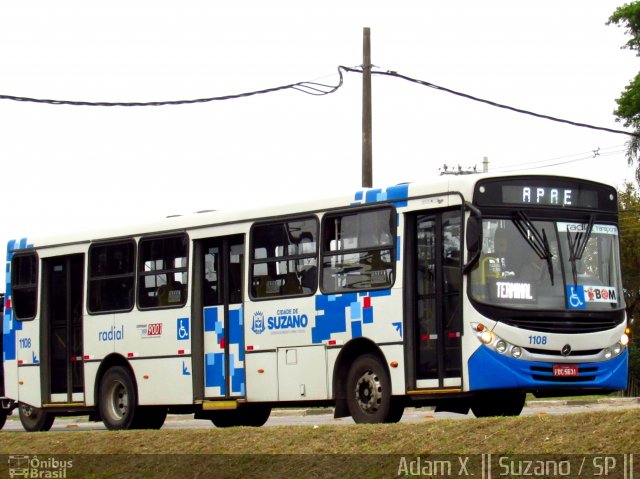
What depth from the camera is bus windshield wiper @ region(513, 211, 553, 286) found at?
15.8 meters

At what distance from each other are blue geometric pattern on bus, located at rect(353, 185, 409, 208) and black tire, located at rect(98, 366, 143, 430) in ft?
18.8

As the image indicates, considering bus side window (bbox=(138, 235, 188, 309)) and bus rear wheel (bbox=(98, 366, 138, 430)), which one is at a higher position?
bus side window (bbox=(138, 235, 188, 309))

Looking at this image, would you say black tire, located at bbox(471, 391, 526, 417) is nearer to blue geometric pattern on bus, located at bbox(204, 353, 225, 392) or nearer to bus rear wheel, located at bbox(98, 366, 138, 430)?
blue geometric pattern on bus, located at bbox(204, 353, 225, 392)

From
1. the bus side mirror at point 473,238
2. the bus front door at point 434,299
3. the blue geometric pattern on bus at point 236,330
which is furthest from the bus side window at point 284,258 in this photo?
the bus side mirror at point 473,238

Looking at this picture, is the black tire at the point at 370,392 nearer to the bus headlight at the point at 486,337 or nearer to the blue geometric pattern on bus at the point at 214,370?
the bus headlight at the point at 486,337

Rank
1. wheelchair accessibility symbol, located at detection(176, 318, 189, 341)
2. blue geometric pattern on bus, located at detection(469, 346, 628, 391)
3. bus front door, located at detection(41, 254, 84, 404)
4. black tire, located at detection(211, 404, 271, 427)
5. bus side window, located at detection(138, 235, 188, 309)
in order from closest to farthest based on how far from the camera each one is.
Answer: blue geometric pattern on bus, located at detection(469, 346, 628, 391), wheelchair accessibility symbol, located at detection(176, 318, 189, 341), bus side window, located at detection(138, 235, 188, 309), black tire, located at detection(211, 404, 271, 427), bus front door, located at detection(41, 254, 84, 404)

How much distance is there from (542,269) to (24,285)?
35.4 feet

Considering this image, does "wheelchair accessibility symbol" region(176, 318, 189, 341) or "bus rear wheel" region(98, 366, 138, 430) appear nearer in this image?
"wheelchair accessibility symbol" region(176, 318, 189, 341)

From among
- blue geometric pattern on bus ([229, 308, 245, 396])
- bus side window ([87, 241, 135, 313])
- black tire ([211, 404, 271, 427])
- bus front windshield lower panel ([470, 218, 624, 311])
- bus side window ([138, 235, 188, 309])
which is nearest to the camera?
bus front windshield lower panel ([470, 218, 624, 311])

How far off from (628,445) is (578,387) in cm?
507

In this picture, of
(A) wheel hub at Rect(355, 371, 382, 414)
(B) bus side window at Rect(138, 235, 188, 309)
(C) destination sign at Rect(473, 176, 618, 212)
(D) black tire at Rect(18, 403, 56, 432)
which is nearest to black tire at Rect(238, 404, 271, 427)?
(B) bus side window at Rect(138, 235, 188, 309)

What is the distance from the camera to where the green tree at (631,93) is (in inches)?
1837

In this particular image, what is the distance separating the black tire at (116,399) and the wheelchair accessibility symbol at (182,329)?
1468 mm

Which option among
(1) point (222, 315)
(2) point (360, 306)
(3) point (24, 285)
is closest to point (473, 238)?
(2) point (360, 306)
